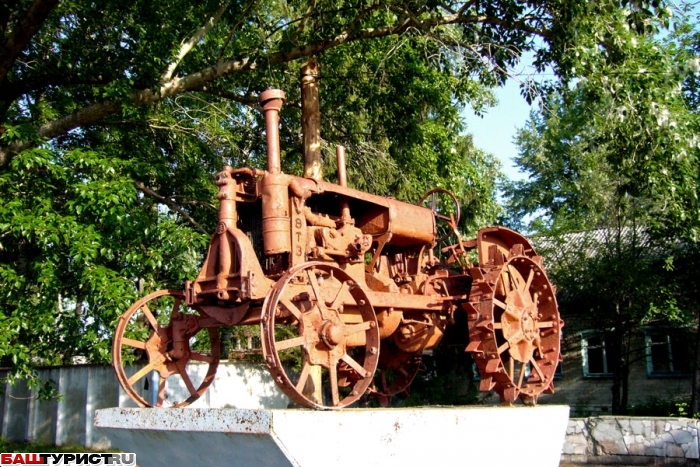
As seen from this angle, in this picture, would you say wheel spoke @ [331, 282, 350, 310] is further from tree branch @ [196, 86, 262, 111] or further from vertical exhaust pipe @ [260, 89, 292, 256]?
tree branch @ [196, 86, 262, 111]

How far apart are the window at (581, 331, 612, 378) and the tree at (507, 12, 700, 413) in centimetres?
69

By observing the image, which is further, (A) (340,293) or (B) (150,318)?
(B) (150,318)

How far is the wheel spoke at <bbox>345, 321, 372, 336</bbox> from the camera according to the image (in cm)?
672

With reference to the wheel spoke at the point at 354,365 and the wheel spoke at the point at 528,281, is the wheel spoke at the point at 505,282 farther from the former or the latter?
the wheel spoke at the point at 354,365

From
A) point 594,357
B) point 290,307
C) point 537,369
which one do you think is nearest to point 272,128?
point 290,307

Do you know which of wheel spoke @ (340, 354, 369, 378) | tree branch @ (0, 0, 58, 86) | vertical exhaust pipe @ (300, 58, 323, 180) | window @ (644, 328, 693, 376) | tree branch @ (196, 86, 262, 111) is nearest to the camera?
wheel spoke @ (340, 354, 369, 378)

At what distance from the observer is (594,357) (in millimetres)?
23453

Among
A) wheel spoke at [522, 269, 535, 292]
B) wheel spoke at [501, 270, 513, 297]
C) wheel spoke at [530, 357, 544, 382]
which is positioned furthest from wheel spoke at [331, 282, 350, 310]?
wheel spoke at [530, 357, 544, 382]

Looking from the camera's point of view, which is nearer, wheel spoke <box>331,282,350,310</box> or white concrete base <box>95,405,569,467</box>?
white concrete base <box>95,405,569,467</box>

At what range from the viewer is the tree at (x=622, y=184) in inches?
412

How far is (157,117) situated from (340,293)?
22.1 ft

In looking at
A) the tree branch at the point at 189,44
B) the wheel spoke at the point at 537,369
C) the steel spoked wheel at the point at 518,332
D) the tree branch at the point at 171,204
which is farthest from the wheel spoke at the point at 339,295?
the tree branch at the point at 171,204

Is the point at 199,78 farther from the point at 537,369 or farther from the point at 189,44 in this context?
the point at 537,369

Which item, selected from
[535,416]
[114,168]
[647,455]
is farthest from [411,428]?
[647,455]
